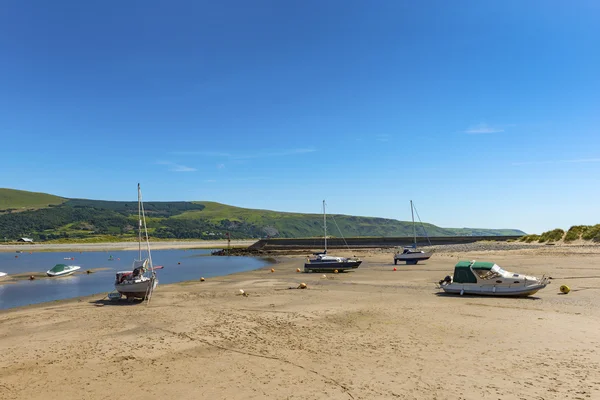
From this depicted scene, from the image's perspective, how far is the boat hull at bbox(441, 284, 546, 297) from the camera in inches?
1054

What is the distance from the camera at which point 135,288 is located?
30484 mm

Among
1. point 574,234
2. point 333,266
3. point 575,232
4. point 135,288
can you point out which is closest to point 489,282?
point 135,288

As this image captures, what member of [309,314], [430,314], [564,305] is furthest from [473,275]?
[309,314]

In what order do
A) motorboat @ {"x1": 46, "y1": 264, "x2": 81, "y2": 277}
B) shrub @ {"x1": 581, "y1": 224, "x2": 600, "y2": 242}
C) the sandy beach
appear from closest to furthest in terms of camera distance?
1. the sandy beach
2. motorboat @ {"x1": 46, "y1": 264, "x2": 81, "y2": 277}
3. shrub @ {"x1": 581, "y1": 224, "x2": 600, "y2": 242}

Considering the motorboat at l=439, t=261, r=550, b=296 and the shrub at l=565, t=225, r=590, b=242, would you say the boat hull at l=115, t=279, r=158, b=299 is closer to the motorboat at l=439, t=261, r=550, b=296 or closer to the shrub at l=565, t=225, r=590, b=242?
the motorboat at l=439, t=261, r=550, b=296

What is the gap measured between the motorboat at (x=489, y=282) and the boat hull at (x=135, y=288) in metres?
20.9

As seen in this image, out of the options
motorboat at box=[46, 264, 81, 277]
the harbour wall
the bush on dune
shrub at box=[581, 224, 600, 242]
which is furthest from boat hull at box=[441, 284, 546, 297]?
the harbour wall

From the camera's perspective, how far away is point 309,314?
2353 centimetres

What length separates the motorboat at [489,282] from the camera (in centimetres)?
2694

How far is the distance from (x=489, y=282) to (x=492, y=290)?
0.54 meters

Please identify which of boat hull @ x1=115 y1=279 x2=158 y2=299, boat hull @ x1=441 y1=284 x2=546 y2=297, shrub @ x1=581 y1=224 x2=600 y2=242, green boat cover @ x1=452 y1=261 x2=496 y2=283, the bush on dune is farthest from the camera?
the bush on dune

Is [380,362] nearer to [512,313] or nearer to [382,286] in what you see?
[512,313]

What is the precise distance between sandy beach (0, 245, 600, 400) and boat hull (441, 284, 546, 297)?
28.2 inches

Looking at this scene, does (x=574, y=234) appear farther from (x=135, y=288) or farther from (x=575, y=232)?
(x=135, y=288)
